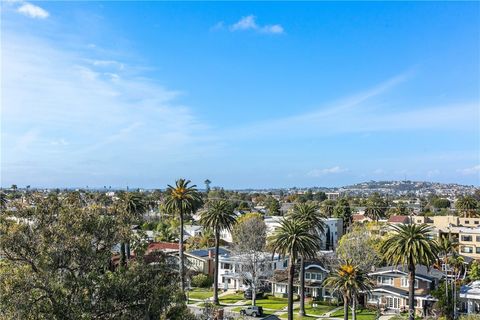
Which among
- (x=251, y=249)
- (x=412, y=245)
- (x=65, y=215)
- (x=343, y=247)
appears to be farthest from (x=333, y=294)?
(x=65, y=215)

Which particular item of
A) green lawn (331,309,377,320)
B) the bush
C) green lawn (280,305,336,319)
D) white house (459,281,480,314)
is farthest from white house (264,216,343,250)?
white house (459,281,480,314)

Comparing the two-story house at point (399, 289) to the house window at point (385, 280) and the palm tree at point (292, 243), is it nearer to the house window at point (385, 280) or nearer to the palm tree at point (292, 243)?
the house window at point (385, 280)

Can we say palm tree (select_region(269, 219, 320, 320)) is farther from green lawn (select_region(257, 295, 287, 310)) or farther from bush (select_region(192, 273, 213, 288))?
bush (select_region(192, 273, 213, 288))

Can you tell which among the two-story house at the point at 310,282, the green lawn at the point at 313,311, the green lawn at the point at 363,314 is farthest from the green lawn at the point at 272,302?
the green lawn at the point at 363,314

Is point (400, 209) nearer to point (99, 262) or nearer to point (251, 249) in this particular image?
point (251, 249)

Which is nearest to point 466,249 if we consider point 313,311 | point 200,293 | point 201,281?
point 313,311

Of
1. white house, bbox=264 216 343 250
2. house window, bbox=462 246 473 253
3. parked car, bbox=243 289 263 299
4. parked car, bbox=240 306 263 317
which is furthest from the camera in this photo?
white house, bbox=264 216 343 250
